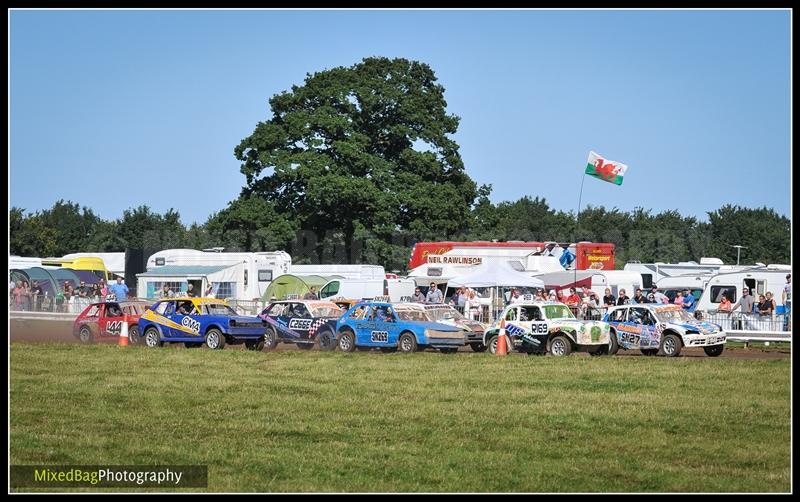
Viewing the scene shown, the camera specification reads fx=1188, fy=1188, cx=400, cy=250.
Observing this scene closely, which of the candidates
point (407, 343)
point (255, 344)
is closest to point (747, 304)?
point (407, 343)

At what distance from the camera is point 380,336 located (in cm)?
2981

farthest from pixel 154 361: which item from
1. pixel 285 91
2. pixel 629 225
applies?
pixel 629 225

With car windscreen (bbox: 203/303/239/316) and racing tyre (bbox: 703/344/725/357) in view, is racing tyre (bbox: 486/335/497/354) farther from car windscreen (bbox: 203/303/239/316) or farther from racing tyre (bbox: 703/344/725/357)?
car windscreen (bbox: 203/303/239/316)

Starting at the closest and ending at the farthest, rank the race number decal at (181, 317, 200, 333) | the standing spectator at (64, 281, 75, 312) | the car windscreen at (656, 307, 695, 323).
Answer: the car windscreen at (656, 307, 695, 323), the race number decal at (181, 317, 200, 333), the standing spectator at (64, 281, 75, 312)

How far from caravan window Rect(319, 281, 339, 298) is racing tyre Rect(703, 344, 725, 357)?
61.5ft

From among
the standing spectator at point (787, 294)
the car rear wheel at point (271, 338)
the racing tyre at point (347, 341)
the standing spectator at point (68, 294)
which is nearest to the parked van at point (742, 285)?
the standing spectator at point (787, 294)

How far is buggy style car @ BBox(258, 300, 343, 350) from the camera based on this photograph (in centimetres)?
3072

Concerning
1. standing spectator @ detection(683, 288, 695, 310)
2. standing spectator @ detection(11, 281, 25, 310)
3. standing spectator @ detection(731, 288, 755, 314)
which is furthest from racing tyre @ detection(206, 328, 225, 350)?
standing spectator @ detection(683, 288, 695, 310)

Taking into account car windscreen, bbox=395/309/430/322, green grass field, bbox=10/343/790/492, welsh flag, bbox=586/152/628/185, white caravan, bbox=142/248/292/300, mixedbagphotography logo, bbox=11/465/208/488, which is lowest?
mixedbagphotography logo, bbox=11/465/208/488

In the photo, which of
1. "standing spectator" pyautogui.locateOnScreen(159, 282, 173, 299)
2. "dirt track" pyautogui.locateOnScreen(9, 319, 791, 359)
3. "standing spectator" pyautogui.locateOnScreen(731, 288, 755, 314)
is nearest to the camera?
"dirt track" pyautogui.locateOnScreen(9, 319, 791, 359)

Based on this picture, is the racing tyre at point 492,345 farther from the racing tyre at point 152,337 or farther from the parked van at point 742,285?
the parked van at point 742,285

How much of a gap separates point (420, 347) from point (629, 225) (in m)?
81.8

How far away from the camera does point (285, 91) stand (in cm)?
6700

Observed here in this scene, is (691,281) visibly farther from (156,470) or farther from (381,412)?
(156,470)
